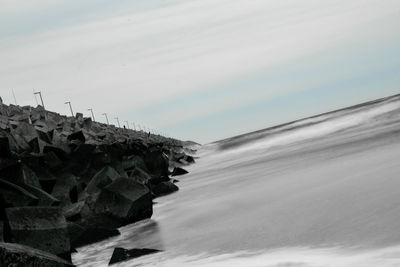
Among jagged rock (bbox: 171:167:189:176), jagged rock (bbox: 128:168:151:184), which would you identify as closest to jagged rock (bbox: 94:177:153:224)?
jagged rock (bbox: 128:168:151:184)

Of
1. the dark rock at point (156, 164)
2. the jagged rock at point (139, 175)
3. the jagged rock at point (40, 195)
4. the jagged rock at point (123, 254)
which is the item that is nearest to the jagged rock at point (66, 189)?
the jagged rock at point (40, 195)

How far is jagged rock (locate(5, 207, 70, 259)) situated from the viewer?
5672 mm

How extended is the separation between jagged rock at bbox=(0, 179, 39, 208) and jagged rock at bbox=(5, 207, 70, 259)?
1031mm

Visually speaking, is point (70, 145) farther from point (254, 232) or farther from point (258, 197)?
point (254, 232)

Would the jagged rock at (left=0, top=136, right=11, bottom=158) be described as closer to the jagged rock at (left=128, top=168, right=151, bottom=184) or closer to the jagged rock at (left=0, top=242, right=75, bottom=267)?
the jagged rock at (left=0, top=242, right=75, bottom=267)

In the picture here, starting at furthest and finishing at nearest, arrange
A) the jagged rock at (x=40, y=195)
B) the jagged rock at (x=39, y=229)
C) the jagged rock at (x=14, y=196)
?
the jagged rock at (x=40, y=195)
the jagged rock at (x=14, y=196)
the jagged rock at (x=39, y=229)

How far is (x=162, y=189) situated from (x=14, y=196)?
274 inches

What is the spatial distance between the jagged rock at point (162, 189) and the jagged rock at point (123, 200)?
14.5 ft

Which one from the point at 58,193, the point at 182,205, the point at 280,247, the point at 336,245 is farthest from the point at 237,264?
the point at 182,205

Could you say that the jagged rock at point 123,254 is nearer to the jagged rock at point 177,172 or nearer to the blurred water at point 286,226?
the blurred water at point 286,226

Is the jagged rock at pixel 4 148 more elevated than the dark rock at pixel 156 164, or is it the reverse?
the jagged rock at pixel 4 148

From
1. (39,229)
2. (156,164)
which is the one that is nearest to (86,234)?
(39,229)

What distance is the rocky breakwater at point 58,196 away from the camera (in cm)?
570

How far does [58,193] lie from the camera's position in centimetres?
917
